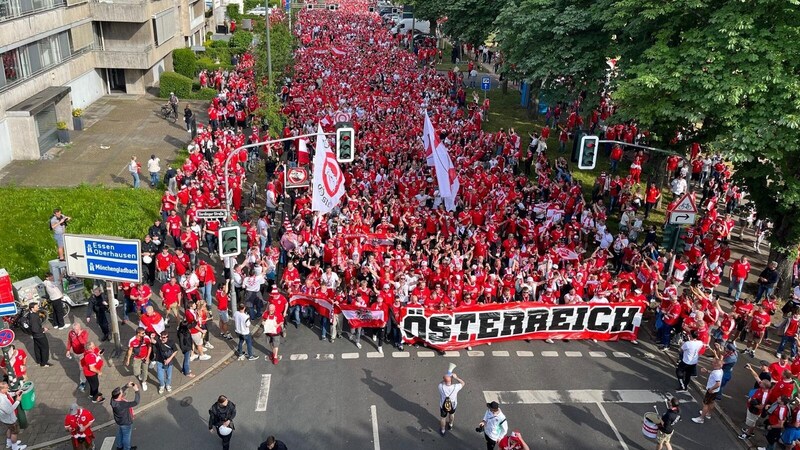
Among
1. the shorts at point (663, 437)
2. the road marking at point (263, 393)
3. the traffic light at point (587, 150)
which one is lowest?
the road marking at point (263, 393)

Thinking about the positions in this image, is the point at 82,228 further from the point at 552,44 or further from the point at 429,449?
the point at 552,44

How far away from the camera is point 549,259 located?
1900 cm

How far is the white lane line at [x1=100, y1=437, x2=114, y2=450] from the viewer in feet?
42.3

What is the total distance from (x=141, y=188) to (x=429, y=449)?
18983 mm

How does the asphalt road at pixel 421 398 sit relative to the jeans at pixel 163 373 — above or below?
below

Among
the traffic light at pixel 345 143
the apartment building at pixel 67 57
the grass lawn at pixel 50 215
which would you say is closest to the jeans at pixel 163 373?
the grass lawn at pixel 50 215

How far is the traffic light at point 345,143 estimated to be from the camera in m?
18.0

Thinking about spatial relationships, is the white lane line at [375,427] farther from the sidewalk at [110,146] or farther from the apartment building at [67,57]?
the apartment building at [67,57]

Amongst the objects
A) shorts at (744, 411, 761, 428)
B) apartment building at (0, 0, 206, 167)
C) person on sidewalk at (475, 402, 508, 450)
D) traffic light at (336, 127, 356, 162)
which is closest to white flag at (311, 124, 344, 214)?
traffic light at (336, 127, 356, 162)

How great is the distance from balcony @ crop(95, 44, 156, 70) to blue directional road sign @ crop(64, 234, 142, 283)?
30.6m

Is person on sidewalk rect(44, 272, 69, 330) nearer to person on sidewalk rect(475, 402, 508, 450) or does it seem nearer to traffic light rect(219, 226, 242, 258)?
traffic light rect(219, 226, 242, 258)

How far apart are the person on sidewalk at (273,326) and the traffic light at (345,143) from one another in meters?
5.00

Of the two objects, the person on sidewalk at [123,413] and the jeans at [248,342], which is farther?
the jeans at [248,342]

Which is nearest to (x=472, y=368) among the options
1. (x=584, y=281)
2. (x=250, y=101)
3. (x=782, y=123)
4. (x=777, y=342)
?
(x=584, y=281)
